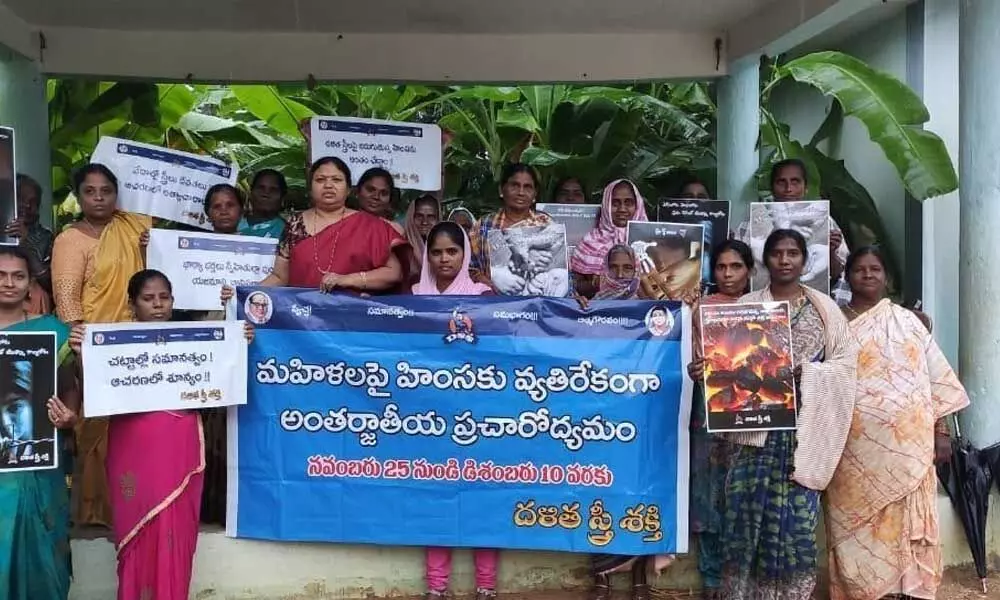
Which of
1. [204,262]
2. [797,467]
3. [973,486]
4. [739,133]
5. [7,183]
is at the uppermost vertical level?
[739,133]

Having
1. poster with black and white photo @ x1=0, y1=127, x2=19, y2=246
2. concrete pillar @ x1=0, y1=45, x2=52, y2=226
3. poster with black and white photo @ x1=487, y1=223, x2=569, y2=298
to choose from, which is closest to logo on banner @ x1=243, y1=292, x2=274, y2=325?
poster with black and white photo @ x1=487, y1=223, x2=569, y2=298

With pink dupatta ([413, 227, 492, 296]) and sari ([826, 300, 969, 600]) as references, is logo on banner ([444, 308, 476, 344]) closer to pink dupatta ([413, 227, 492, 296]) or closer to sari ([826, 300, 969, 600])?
pink dupatta ([413, 227, 492, 296])

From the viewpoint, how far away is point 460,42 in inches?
227

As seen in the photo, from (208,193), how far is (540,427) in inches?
87.6

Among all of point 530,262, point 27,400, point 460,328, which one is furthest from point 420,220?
point 27,400

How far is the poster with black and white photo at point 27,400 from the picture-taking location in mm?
3020

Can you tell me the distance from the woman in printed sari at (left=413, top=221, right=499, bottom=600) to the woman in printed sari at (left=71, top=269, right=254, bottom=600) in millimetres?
1115

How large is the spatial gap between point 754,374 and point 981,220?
2077 millimetres

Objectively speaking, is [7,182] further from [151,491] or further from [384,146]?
[384,146]

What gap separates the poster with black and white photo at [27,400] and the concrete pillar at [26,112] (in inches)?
111

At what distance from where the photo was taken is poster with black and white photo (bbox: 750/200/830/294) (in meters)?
4.18

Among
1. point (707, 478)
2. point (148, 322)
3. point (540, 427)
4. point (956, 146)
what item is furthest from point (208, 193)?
point (956, 146)

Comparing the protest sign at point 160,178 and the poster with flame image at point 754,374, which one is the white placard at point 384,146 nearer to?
the protest sign at point 160,178

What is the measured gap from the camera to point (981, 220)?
4504mm
